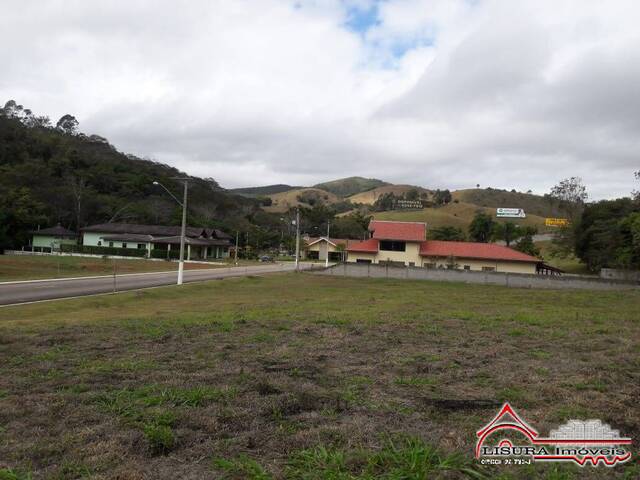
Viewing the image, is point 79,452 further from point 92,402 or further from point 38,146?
point 38,146

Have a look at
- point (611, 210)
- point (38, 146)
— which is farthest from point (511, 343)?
point (38, 146)

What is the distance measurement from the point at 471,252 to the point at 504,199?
5580 inches

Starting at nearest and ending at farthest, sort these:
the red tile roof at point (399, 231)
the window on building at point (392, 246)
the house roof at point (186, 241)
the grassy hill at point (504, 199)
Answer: the red tile roof at point (399, 231) → the window on building at point (392, 246) → the house roof at point (186, 241) → the grassy hill at point (504, 199)

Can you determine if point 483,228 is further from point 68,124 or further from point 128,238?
point 68,124

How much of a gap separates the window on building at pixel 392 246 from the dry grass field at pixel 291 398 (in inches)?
1600

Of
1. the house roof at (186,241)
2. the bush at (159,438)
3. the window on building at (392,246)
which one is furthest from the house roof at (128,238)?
the bush at (159,438)

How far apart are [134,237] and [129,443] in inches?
2708

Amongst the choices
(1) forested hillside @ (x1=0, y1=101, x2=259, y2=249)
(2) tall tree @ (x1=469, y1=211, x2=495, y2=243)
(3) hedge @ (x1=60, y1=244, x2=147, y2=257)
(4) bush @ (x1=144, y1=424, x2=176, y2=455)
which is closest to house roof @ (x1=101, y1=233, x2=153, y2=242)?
(3) hedge @ (x1=60, y1=244, x2=147, y2=257)

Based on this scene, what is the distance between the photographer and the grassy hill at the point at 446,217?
125m

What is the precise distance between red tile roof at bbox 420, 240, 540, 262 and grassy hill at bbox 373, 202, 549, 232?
70756 millimetres

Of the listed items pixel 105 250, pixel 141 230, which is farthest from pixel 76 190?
pixel 105 250

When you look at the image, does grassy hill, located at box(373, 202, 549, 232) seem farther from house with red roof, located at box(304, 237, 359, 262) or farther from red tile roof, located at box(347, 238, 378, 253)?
red tile roof, located at box(347, 238, 378, 253)

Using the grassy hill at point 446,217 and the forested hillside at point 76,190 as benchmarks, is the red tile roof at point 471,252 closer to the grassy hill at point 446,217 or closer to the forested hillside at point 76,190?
the forested hillside at point 76,190

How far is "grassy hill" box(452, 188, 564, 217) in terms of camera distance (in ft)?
543
